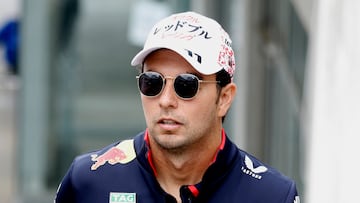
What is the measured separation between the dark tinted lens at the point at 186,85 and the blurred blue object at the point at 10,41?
53.1 feet

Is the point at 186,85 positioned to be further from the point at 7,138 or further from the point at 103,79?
the point at 7,138

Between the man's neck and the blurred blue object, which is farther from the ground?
the man's neck

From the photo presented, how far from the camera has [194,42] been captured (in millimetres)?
3879

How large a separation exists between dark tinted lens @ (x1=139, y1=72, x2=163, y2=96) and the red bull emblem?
0.94 feet

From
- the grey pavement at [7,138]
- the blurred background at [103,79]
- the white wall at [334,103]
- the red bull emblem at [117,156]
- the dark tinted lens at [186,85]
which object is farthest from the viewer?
the grey pavement at [7,138]

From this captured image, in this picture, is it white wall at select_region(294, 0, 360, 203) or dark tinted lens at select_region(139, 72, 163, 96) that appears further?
white wall at select_region(294, 0, 360, 203)

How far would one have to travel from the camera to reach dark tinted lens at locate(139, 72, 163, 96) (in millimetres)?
3855

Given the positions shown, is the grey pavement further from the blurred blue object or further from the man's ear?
the man's ear

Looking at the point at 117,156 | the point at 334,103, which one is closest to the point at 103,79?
the point at 334,103

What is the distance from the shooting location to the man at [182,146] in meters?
3.86

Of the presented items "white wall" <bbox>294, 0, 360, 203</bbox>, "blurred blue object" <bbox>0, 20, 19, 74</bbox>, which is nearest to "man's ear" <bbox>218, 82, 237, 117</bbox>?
"white wall" <bbox>294, 0, 360, 203</bbox>

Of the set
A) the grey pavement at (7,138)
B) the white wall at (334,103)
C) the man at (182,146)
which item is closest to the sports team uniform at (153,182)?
the man at (182,146)

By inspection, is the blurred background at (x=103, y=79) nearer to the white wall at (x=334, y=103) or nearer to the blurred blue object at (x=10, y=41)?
the white wall at (x=334, y=103)

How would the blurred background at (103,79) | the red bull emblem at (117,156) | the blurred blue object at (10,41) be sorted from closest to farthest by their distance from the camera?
the red bull emblem at (117,156) < the blurred background at (103,79) < the blurred blue object at (10,41)
